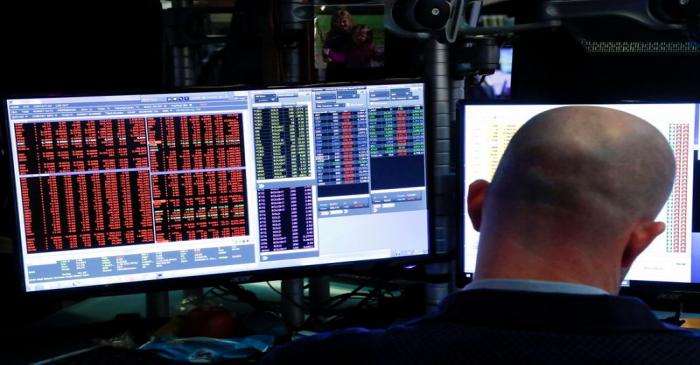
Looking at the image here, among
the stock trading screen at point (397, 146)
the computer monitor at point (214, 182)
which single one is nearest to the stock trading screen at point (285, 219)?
the computer monitor at point (214, 182)

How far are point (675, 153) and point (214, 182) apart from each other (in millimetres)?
831

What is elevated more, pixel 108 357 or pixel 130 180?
pixel 130 180

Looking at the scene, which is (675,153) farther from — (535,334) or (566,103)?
(535,334)

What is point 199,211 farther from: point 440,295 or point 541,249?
point 541,249

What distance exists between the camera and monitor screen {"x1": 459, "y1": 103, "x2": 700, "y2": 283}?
1.49 m

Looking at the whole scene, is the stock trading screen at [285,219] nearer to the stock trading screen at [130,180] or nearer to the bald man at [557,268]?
the stock trading screen at [130,180]

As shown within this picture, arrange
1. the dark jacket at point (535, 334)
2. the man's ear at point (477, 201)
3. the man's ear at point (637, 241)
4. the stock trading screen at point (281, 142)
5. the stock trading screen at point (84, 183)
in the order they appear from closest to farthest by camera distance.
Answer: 1. the dark jacket at point (535, 334)
2. the man's ear at point (637, 241)
3. the man's ear at point (477, 201)
4. the stock trading screen at point (84, 183)
5. the stock trading screen at point (281, 142)

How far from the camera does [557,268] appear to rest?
81cm

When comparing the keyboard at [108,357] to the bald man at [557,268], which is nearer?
the bald man at [557,268]

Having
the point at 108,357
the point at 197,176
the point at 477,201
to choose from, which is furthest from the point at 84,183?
the point at 477,201

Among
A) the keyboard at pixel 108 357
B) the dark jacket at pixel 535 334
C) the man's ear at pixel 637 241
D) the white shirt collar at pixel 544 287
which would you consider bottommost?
the keyboard at pixel 108 357

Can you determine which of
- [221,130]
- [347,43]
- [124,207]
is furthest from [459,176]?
[124,207]

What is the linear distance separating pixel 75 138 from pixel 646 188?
3.07 ft

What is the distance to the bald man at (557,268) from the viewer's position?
77 cm
